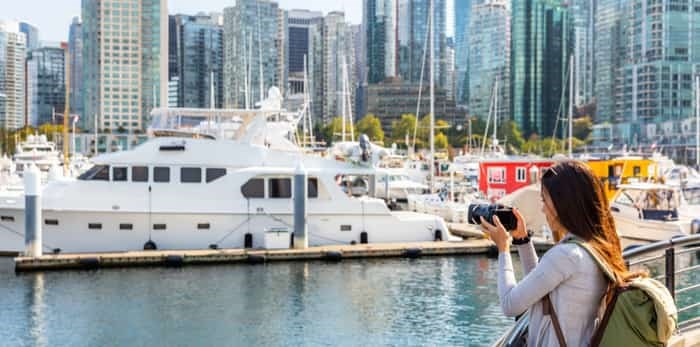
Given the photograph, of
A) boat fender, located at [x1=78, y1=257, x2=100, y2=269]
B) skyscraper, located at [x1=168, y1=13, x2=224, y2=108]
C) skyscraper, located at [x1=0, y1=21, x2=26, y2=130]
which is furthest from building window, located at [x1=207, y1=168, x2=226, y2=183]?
skyscraper, located at [x1=0, y1=21, x2=26, y2=130]

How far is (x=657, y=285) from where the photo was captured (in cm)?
311

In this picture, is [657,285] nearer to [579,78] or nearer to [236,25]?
[236,25]

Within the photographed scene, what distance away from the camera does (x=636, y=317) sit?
3047 millimetres

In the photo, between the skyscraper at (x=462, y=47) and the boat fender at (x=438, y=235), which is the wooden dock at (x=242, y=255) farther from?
the skyscraper at (x=462, y=47)

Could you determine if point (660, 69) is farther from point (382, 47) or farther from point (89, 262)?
point (89, 262)

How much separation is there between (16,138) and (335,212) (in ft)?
272

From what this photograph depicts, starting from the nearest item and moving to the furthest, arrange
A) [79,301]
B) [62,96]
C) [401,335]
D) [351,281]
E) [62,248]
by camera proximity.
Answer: [401,335]
[79,301]
[351,281]
[62,248]
[62,96]

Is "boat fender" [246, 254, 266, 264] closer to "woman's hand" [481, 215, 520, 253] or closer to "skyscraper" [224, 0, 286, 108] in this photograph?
"woman's hand" [481, 215, 520, 253]

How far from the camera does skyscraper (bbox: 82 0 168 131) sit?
134500 millimetres

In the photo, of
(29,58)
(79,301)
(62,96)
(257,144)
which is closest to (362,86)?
(62,96)

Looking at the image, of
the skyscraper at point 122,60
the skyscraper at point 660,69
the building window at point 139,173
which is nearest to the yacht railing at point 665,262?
the building window at point 139,173

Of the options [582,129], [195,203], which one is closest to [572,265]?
[195,203]

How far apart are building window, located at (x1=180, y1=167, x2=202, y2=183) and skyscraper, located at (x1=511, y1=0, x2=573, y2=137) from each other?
329ft

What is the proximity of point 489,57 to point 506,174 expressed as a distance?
318ft
